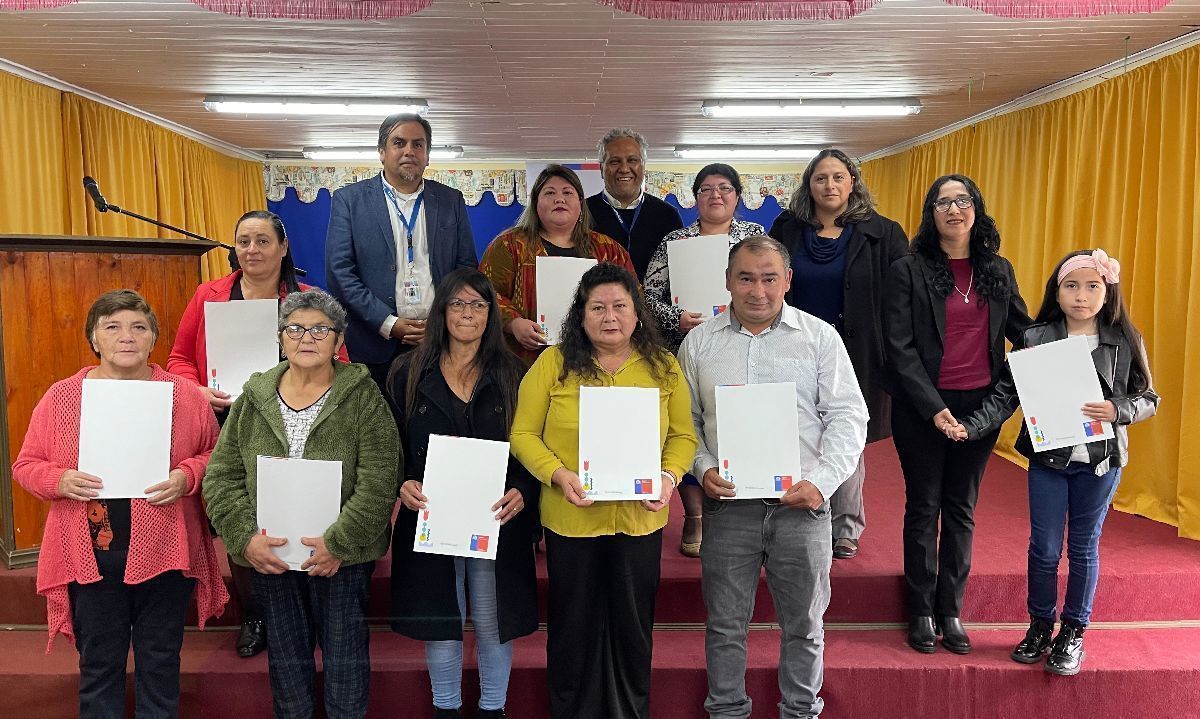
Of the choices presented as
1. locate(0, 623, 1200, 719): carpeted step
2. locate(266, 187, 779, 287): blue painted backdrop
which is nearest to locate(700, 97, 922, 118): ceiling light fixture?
locate(266, 187, 779, 287): blue painted backdrop

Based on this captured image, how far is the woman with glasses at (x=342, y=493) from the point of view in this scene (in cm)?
208

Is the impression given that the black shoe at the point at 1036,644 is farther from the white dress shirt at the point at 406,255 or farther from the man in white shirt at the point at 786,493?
the white dress shirt at the point at 406,255

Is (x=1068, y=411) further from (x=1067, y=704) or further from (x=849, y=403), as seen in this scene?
(x=1067, y=704)

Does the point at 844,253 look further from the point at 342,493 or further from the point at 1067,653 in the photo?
the point at 342,493

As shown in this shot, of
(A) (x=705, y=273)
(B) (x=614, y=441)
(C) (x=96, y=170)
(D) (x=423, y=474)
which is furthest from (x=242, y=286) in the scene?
(C) (x=96, y=170)

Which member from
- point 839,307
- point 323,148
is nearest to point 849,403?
point 839,307

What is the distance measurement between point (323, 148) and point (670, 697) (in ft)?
24.3

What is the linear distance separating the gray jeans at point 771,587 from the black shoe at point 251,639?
1.62 meters

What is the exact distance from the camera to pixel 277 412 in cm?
209

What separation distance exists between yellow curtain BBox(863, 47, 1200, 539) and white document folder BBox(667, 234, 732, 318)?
3070 mm

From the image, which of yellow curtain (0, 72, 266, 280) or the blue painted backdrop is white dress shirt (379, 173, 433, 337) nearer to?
yellow curtain (0, 72, 266, 280)

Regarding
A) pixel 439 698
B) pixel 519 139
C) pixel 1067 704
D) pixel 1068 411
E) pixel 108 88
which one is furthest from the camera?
pixel 519 139

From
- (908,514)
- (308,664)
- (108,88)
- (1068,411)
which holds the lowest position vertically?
(308,664)

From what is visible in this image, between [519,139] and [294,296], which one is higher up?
[519,139]
